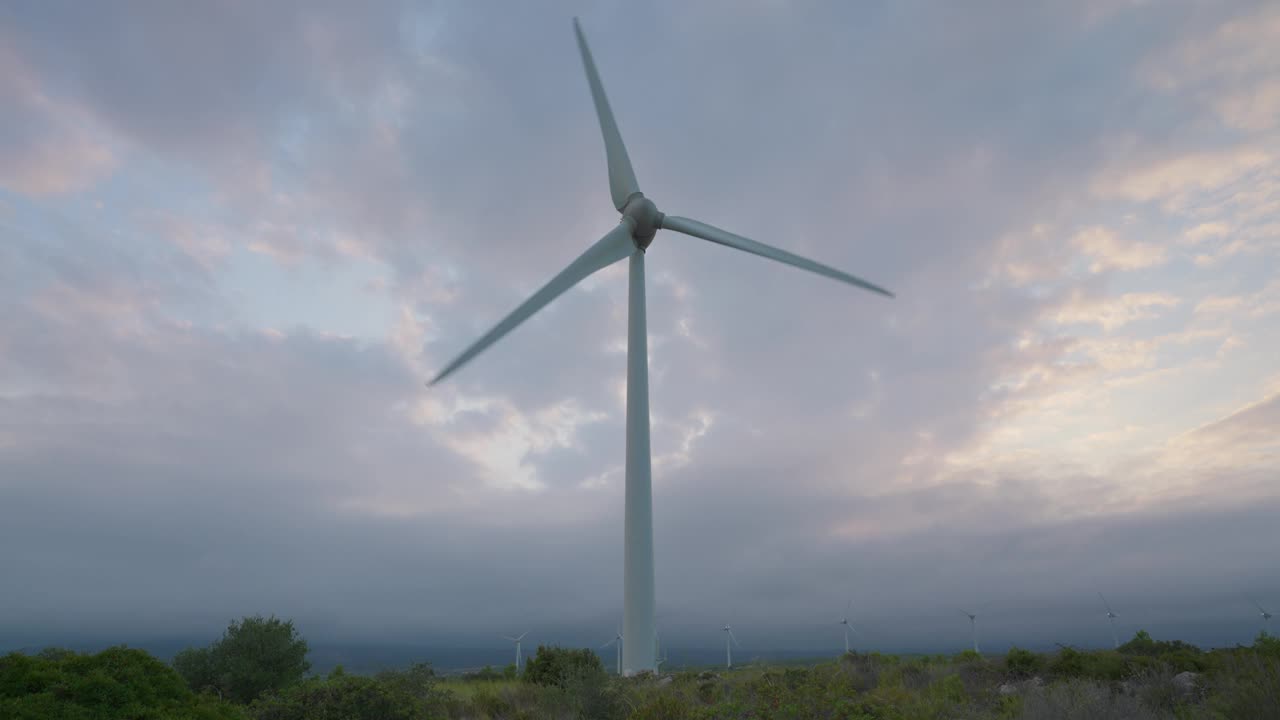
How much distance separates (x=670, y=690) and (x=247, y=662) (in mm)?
14944

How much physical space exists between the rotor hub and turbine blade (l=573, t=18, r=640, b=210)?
6.57 ft

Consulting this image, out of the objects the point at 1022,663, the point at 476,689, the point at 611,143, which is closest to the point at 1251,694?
the point at 1022,663

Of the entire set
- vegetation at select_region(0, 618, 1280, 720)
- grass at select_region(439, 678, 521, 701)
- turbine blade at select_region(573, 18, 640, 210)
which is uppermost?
turbine blade at select_region(573, 18, 640, 210)

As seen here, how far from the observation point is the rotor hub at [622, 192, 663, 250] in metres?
40.7

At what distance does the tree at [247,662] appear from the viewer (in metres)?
25.1

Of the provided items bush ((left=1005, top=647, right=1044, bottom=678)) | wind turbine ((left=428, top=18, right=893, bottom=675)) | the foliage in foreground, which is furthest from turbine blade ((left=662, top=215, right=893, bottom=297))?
the foliage in foreground

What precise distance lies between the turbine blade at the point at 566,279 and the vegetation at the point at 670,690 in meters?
13.5

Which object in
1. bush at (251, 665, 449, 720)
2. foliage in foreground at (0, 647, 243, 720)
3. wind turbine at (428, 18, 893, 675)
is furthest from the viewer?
wind turbine at (428, 18, 893, 675)

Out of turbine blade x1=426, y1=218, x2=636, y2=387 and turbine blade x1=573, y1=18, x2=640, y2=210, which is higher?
turbine blade x1=573, y1=18, x2=640, y2=210

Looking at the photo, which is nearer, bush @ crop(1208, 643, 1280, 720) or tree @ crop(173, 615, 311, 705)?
bush @ crop(1208, 643, 1280, 720)

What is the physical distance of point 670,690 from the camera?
73.4ft

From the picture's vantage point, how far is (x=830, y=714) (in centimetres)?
1467

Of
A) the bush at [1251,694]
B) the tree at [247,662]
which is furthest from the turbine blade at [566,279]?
the bush at [1251,694]

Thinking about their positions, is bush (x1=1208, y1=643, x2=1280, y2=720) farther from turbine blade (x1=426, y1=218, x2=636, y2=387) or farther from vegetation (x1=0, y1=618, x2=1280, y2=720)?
turbine blade (x1=426, y1=218, x2=636, y2=387)
